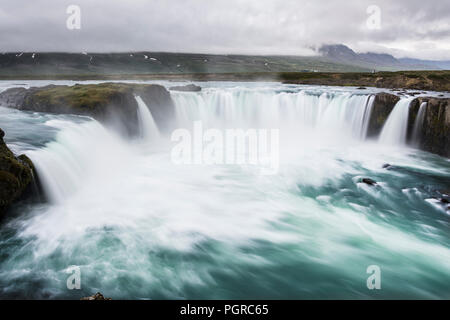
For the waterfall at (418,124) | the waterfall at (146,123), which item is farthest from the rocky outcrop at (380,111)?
the waterfall at (146,123)

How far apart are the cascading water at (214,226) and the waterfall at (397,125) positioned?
3966 millimetres

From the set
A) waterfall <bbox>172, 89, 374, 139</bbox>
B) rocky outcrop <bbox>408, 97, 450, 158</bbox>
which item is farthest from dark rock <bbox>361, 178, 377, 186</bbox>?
waterfall <bbox>172, 89, 374, 139</bbox>

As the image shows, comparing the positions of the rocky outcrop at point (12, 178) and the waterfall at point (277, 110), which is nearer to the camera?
the rocky outcrop at point (12, 178)

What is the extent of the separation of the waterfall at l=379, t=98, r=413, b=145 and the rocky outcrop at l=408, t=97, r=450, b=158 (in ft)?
2.34

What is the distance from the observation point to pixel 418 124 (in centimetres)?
2208

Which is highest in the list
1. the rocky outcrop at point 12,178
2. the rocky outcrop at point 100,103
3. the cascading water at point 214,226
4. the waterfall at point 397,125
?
the rocky outcrop at point 100,103

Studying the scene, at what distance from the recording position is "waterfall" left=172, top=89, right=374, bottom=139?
2777cm

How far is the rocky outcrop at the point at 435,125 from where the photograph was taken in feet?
66.8

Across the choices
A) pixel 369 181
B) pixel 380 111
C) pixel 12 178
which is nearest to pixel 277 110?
pixel 380 111

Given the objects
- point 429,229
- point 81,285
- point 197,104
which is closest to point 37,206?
point 81,285

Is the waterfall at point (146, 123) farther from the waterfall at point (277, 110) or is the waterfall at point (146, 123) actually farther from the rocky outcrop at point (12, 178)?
the rocky outcrop at point (12, 178)

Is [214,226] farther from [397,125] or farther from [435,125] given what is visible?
[397,125]

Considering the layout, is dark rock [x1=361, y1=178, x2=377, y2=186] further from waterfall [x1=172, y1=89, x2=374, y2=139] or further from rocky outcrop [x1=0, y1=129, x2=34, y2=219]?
rocky outcrop [x1=0, y1=129, x2=34, y2=219]

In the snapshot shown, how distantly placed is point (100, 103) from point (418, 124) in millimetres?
23963
